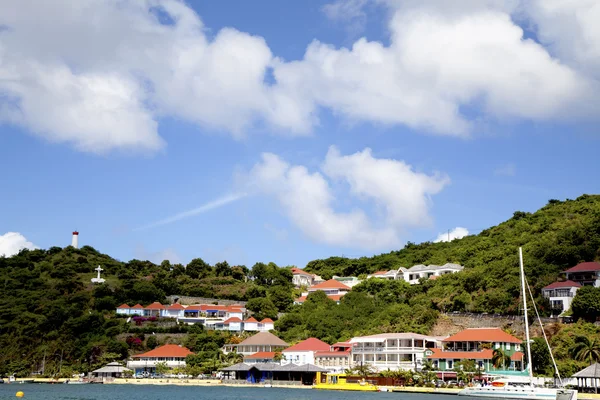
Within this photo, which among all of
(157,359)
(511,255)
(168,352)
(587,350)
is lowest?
(157,359)

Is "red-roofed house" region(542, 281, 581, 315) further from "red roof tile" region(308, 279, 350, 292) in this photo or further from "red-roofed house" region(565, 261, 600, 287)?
"red roof tile" region(308, 279, 350, 292)

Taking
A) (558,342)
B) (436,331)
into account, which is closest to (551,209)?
(436,331)

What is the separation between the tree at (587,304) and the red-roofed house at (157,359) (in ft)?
140

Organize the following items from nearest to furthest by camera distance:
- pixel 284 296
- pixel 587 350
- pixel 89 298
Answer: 1. pixel 587 350
2. pixel 89 298
3. pixel 284 296

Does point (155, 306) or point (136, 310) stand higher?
point (155, 306)

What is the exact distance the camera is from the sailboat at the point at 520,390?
46.4m

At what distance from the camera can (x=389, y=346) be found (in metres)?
66.6

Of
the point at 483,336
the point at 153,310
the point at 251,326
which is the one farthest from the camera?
the point at 153,310

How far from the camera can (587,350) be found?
52500mm

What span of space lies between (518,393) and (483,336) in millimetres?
13068

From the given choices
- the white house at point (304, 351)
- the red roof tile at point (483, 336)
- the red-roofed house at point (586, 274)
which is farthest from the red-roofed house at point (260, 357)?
the red-roofed house at point (586, 274)

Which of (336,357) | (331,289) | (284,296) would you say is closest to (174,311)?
(284,296)

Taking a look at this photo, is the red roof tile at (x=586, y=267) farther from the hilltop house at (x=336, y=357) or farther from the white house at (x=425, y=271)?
the hilltop house at (x=336, y=357)

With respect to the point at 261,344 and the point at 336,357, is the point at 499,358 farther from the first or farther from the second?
the point at 261,344
